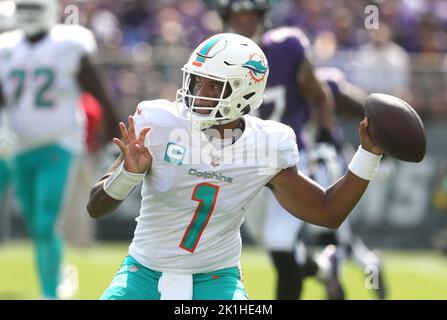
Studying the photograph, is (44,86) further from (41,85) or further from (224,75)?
(224,75)

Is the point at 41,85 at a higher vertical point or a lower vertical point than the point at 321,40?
lower

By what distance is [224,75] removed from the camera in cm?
437

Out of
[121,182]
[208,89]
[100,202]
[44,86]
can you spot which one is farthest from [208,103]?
[44,86]

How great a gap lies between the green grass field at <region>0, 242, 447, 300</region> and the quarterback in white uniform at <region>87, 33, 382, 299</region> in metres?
3.26

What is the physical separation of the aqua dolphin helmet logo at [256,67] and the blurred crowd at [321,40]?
19.1 feet

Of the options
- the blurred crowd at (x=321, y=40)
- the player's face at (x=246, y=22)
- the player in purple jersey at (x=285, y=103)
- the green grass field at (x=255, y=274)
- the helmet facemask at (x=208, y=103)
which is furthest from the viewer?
the blurred crowd at (x=321, y=40)

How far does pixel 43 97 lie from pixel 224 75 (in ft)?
11.0

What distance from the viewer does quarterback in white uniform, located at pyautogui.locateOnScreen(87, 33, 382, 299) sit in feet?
14.1

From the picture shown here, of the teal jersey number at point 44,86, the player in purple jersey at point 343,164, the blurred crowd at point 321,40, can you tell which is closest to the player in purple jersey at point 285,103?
the player in purple jersey at point 343,164

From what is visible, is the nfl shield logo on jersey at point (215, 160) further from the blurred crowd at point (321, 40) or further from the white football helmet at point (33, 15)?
the blurred crowd at point (321, 40)

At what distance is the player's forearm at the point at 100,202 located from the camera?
14.3 feet

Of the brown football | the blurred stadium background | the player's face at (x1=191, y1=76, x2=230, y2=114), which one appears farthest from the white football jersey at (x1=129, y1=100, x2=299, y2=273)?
the blurred stadium background

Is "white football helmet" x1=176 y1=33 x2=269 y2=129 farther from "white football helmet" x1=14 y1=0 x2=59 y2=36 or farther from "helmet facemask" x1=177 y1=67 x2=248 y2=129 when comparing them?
"white football helmet" x1=14 y1=0 x2=59 y2=36
